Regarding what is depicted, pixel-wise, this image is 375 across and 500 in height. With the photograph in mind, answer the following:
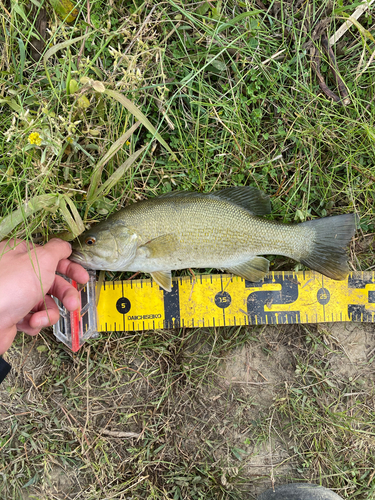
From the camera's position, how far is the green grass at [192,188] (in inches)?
123

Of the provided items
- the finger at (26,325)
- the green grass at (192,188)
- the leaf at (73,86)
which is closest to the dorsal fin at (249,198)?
the green grass at (192,188)

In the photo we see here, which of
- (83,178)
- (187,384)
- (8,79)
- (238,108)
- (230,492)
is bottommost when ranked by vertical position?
(230,492)

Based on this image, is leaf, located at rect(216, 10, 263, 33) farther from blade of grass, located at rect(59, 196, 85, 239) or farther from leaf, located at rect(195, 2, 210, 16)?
blade of grass, located at rect(59, 196, 85, 239)

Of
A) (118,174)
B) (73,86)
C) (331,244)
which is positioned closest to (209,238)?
(118,174)

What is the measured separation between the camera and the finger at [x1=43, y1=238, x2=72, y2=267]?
2643 mm

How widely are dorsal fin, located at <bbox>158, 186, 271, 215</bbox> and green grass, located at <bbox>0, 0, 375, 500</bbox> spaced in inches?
9.3

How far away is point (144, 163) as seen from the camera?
3.24 meters

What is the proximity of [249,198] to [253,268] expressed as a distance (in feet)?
2.07

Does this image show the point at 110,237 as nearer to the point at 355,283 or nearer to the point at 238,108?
the point at 238,108

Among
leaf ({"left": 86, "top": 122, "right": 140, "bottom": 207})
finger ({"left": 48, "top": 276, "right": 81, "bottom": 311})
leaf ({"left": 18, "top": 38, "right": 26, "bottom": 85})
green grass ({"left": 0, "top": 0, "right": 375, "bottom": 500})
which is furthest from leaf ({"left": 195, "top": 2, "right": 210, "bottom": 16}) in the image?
finger ({"left": 48, "top": 276, "right": 81, "bottom": 311})

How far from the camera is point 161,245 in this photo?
2.88m

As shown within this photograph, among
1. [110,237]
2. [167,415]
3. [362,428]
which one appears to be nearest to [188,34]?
[110,237]

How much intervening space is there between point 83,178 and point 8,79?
1.10 meters

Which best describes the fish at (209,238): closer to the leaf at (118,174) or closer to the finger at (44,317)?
the leaf at (118,174)
